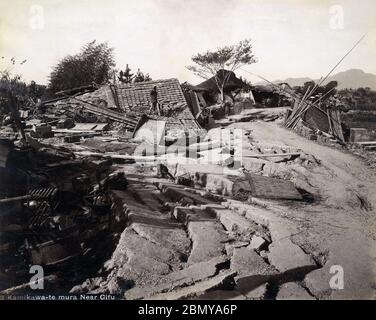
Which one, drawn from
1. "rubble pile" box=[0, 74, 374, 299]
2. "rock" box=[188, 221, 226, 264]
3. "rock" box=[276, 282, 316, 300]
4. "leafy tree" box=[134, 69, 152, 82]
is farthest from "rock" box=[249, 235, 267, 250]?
"leafy tree" box=[134, 69, 152, 82]

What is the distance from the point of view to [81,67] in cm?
2005

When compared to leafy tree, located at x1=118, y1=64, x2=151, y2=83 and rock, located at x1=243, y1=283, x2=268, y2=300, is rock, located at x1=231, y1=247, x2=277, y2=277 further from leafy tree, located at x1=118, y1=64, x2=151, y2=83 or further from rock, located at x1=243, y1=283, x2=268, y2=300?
leafy tree, located at x1=118, y1=64, x2=151, y2=83

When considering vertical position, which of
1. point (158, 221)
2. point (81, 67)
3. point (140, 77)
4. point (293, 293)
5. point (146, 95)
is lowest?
point (293, 293)

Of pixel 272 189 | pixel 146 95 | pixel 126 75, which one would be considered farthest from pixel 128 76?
pixel 272 189

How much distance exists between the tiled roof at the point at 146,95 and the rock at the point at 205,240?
10.8m

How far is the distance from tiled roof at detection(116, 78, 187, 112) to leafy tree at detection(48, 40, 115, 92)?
4373mm

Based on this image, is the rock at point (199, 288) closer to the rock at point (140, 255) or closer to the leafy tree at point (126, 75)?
the rock at point (140, 255)

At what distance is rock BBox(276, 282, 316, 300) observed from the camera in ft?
10.8

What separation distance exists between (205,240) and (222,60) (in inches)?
838

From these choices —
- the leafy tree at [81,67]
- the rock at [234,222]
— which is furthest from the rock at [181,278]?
the leafy tree at [81,67]

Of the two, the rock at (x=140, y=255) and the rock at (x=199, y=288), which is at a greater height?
the rock at (x=140, y=255)

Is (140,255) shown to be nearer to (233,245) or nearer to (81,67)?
(233,245)

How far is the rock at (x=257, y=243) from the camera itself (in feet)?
13.3
